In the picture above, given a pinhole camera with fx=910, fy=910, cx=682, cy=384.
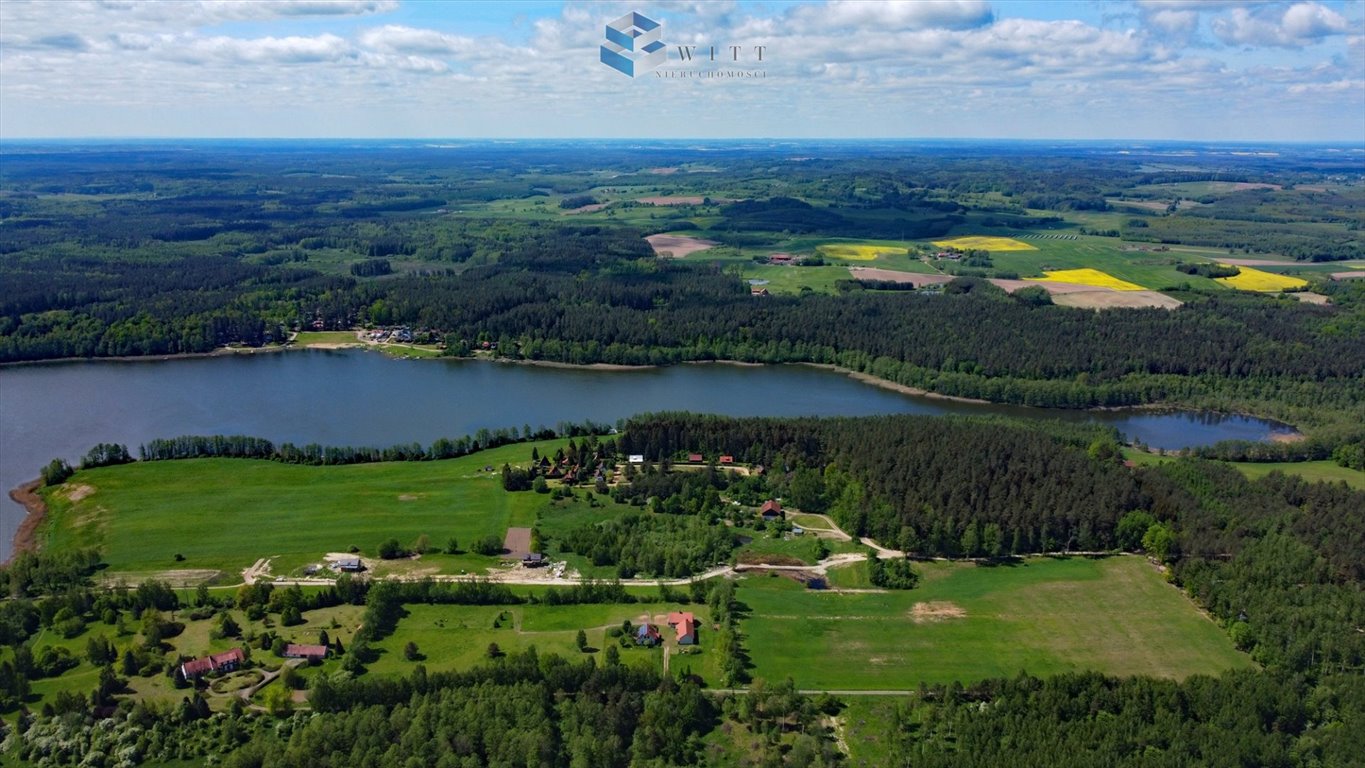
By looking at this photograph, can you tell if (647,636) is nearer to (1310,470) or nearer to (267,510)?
(267,510)

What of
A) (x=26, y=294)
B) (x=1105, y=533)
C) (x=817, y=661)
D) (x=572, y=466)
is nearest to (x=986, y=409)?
(x=1105, y=533)

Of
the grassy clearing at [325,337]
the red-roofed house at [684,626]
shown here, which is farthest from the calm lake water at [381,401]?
the red-roofed house at [684,626]

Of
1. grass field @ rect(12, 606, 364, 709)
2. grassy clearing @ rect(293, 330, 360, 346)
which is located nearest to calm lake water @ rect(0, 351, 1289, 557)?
grassy clearing @ rect(293, 330, 360, 346)

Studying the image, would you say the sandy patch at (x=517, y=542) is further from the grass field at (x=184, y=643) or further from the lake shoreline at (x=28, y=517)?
the lake shoreline at (x=28, y=517)

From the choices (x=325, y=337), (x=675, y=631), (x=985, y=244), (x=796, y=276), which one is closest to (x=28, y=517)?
(x=675, y=631)

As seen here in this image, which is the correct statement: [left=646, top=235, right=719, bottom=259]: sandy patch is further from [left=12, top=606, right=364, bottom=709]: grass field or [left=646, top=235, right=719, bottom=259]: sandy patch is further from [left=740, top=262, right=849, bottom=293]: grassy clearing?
[left=12, top=606, right=364, bottom=709]: grass field
